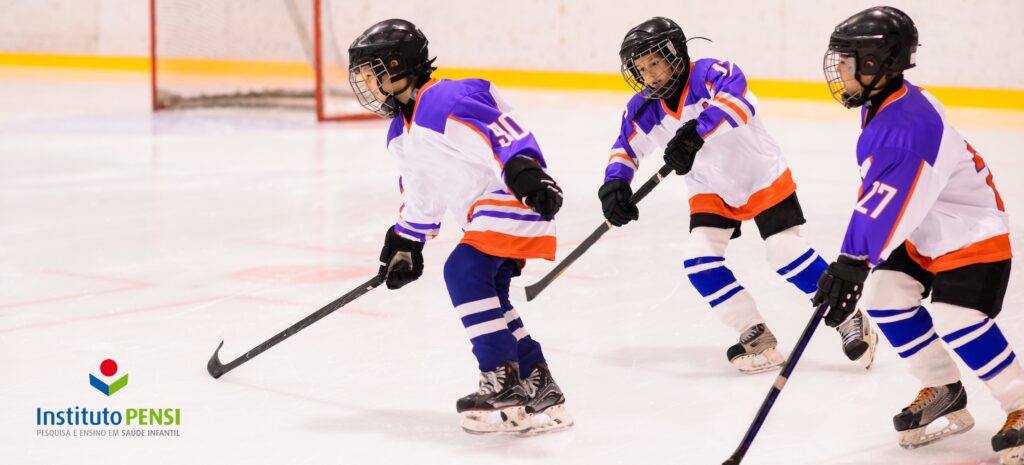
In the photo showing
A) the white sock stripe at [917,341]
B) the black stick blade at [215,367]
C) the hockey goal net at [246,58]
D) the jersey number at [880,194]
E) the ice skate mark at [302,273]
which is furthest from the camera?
the hockey goal net at [246,58]

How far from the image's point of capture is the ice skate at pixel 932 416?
252cm

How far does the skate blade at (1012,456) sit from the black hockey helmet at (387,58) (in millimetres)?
1308

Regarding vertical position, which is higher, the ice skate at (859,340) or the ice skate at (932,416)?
the ice skate at (932,416)

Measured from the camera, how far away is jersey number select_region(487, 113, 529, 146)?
2.59 meters

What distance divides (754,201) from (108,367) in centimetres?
157

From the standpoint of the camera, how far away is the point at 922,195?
226 cm

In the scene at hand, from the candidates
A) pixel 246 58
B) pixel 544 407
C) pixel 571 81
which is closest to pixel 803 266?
pixel 544 407

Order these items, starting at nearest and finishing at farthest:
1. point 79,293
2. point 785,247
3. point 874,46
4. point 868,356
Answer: point 874,46 < point 868,356 < point 785,247 < point 79,293

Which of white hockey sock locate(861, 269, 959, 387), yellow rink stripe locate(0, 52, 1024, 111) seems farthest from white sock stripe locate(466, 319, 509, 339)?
yellow rink stripe locate(0, 52, 1024, 111)

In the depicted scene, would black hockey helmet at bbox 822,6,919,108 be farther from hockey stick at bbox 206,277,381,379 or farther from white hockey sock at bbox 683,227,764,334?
hockey stick at bbox 206,277,381,379

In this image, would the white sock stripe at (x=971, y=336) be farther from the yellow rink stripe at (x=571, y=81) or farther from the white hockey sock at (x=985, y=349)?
the yellow rink stripe at (x=571, y=81)

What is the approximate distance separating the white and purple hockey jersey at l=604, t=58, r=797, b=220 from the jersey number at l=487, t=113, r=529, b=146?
621 millimetres

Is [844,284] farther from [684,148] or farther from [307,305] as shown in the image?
[307,305]

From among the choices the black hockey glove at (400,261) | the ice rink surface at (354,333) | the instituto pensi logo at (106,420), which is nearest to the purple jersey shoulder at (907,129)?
the ice rink surface at (354,333)
